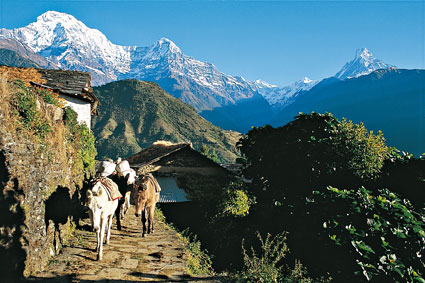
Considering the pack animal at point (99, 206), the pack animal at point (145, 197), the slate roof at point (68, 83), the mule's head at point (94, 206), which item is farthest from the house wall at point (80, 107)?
Answer: the mule's head at point (94, 206)

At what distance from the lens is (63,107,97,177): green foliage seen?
10057 mm

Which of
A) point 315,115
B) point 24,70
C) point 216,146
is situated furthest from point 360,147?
point 216,146

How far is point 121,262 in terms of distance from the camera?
24.6 ft

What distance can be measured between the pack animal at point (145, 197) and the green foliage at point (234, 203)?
5955mm

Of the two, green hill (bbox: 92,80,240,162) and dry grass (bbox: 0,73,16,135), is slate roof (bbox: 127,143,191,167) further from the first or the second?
green hill (bbox: 92,80,240,162)

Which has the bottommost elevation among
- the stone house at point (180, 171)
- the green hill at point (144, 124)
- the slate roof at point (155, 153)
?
the stone house at point (180, 171)

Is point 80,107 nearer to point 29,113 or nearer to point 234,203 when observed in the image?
point 234,203

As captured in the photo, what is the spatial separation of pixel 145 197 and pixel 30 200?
407 centimetres

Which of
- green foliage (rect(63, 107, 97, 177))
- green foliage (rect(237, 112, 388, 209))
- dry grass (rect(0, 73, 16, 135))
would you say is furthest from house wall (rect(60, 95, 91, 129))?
dry grass (rect(0, 73, 16, 135))

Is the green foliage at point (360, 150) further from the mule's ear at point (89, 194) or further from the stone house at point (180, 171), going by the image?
the stone house at point (180, 171)

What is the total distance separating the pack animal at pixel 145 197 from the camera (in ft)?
32.1

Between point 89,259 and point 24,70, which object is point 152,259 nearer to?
point 89,259

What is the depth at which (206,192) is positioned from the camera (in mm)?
20453

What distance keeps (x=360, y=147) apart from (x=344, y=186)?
1.69 m
